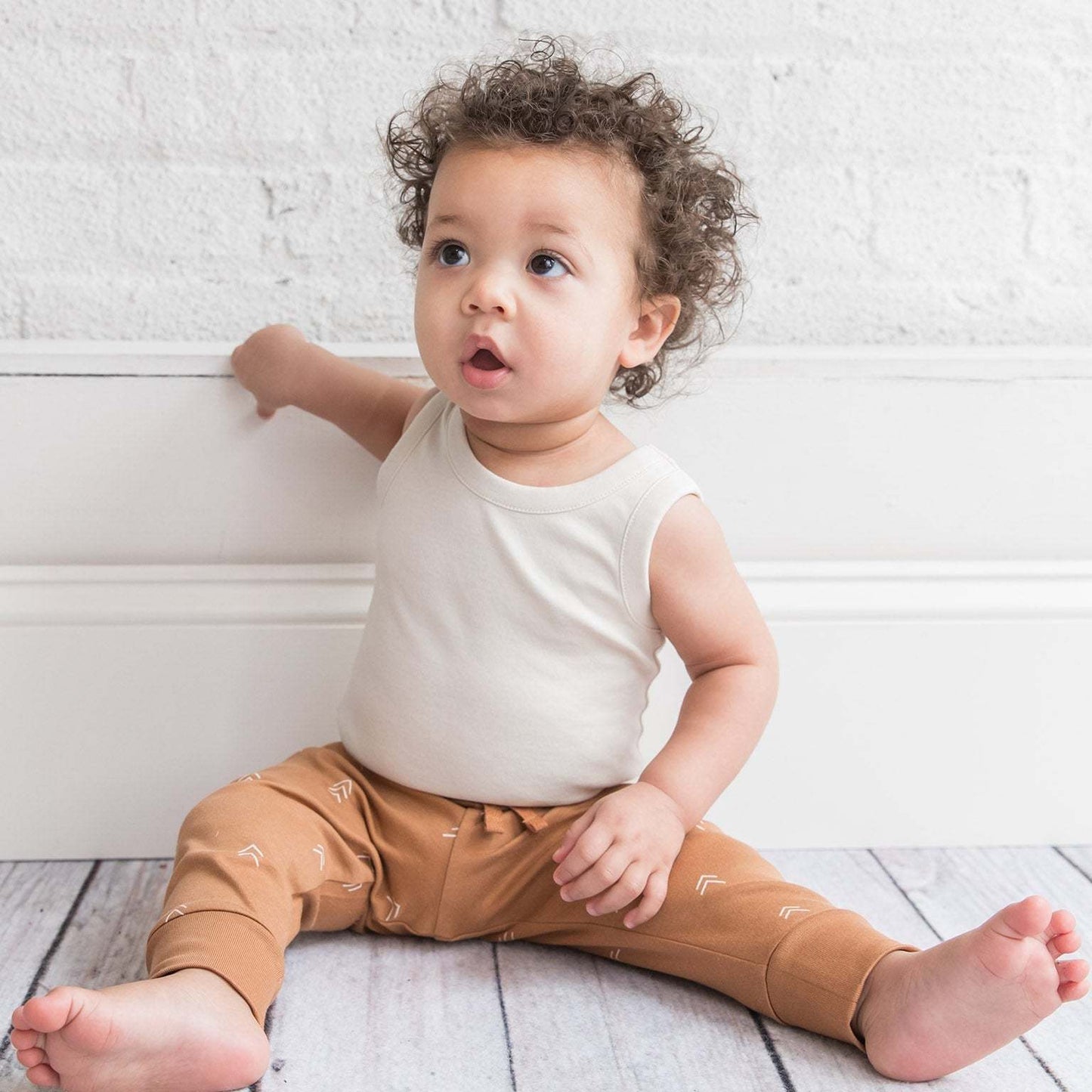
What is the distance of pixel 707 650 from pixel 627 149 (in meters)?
0.34

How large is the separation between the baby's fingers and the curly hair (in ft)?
1.21

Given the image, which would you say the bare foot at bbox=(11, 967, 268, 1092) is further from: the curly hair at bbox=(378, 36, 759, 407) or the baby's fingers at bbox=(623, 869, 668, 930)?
the curly hair at bbox=(378, 36, 759, 407)

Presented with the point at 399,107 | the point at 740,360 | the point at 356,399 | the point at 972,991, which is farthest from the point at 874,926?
the point at 399,107

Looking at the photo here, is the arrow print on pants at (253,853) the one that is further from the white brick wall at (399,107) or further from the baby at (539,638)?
the white brick wall at (399,107)

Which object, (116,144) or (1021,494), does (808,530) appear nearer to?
(1021,494)

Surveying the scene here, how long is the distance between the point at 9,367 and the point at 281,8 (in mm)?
356

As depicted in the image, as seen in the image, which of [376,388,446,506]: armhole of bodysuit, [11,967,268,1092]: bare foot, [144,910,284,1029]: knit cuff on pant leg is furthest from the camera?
[376,388,446,506]: armhole of bodysuit

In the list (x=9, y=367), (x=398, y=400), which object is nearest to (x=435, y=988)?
(x=398, y=400)

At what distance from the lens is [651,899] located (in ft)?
2.81

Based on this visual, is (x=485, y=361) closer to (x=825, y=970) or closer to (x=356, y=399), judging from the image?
(x=356, y=399)

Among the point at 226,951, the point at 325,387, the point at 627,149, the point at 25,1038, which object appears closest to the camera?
the point at 25,1038

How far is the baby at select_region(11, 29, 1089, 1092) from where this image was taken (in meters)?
0.85

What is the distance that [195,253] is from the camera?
1.10 meters

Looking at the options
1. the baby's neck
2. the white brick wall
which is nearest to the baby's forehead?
the baby's neck
